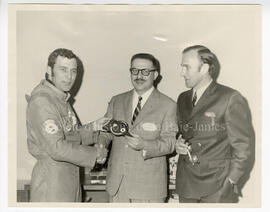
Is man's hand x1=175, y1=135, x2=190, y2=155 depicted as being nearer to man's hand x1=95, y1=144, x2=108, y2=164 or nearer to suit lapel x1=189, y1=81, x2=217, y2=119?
suit lapel x1=189, y1=81, x2=217, y2=119

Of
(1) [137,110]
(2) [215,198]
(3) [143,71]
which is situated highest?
(3) [143,71]

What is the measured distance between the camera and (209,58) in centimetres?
153

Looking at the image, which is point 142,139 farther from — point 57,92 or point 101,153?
point 57,92

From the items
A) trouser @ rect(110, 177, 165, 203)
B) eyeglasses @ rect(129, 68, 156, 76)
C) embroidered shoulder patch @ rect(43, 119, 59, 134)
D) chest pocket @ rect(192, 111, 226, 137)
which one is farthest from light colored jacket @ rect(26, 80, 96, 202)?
chest pocket @ rect(192, 111, 226, 137)

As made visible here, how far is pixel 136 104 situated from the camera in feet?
5.02

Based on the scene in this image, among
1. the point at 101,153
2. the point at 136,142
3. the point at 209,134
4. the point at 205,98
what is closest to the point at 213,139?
the point at 209,134

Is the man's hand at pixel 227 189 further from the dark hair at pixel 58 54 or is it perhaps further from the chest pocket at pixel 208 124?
the dark hair at pixel 58 54

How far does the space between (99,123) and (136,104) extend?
13 centimetres

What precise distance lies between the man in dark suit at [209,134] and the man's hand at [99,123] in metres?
0.24

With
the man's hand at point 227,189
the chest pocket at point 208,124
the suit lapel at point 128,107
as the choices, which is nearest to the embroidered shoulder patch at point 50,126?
the suit lapel at point 128,107

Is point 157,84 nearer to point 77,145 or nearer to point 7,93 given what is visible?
point 77,145

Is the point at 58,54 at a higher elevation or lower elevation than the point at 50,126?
higher

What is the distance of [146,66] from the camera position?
59.8 inches

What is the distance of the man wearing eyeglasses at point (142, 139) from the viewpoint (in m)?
1.51
